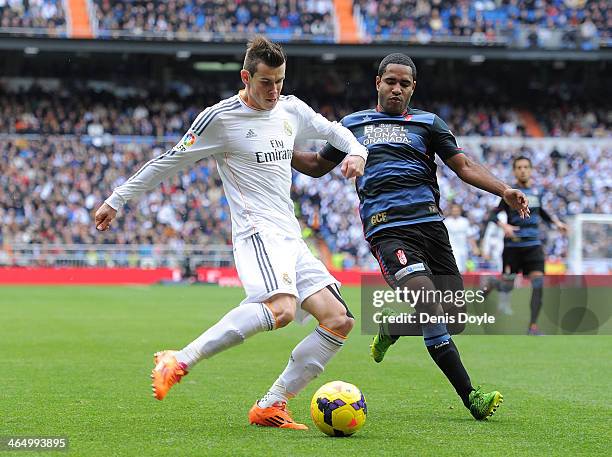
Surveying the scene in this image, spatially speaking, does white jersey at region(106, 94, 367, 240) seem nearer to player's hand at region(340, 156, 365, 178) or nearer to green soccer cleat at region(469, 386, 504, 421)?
player's hand at region(340, 156, 365, 178)

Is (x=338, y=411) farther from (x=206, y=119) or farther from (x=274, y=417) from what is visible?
(x=206, y=119)

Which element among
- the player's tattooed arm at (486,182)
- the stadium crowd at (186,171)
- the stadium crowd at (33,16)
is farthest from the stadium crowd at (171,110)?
the player's tattooed arm at (486,182)

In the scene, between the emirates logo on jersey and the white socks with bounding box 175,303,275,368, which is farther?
the emirates logo on jersey

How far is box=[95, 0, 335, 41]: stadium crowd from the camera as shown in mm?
37625

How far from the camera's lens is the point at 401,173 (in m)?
7.28

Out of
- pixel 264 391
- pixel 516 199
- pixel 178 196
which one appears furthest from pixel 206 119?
pixel 178 196

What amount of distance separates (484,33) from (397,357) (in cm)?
2899

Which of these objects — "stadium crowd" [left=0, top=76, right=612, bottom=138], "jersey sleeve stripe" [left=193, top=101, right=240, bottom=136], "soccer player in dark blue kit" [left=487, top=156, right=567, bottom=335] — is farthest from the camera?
"stadium crowd" [left=0, top=76, right=612, bottom=138]

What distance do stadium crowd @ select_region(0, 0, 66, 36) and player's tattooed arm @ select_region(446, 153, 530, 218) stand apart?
3206cm

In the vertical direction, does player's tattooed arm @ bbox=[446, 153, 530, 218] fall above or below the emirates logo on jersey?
above

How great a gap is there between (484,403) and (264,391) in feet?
7.22

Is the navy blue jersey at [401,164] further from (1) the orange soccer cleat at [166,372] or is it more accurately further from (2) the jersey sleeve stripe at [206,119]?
(1) the orange soccer cleat at [166,372]

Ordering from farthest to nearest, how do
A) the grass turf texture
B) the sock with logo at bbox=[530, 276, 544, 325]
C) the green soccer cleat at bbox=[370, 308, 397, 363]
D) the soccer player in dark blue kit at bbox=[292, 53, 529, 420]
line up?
the sock with logo at bbox=[530, 276, 544, 325], the green soccer cleat at bbox=[370, 308, 397, 363], the soccer player in dark blue kit at bbox=[292, 53, 529, 420], the grass turf texture

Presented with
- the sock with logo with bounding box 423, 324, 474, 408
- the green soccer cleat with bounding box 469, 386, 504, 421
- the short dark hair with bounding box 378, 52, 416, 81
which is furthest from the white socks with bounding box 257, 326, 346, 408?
the short dark hair with bounding box 378, 52, 416, 81
